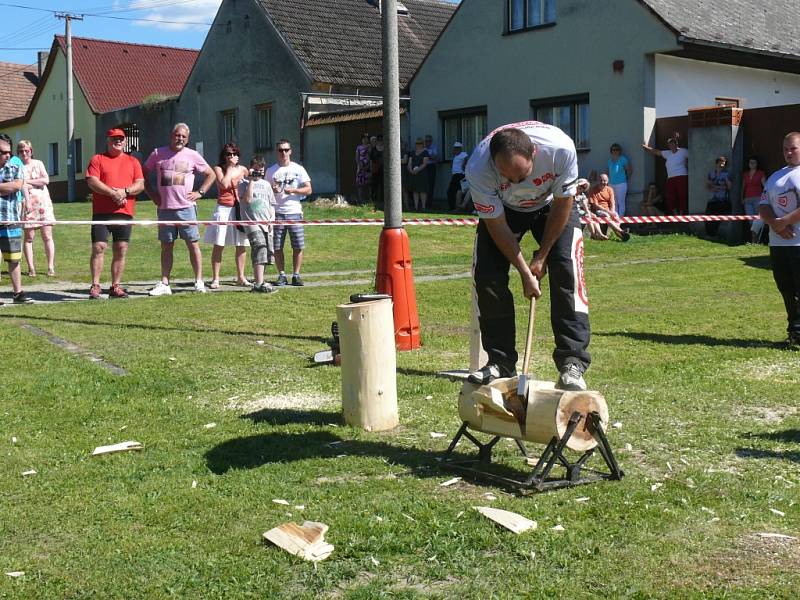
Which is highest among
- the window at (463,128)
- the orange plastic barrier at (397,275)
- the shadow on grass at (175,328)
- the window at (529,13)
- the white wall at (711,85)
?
the window at (529,13)

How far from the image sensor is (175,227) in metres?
13.0

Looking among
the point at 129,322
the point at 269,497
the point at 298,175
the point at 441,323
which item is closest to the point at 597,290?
the point at 441,323

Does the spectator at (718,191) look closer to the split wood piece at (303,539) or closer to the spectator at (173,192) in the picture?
the spectator at (173,192)

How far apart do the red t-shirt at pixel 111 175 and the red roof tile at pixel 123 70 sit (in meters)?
31.6

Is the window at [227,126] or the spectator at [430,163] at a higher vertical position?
the window at [227,126]

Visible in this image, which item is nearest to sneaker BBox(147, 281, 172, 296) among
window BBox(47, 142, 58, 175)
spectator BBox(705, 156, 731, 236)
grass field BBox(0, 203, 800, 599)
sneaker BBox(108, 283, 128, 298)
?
sneaker BBox(108, 283, 128, 298)

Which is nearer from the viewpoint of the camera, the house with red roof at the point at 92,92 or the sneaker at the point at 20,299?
the sneaker at the point at 20,299

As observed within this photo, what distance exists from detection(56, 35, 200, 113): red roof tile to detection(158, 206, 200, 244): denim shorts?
31421 mm

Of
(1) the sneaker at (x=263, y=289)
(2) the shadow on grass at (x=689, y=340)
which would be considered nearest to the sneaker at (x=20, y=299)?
(1) the sneaker at (x=263, y=289)

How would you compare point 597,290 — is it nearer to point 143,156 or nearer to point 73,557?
point 73,557

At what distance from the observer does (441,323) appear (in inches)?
416

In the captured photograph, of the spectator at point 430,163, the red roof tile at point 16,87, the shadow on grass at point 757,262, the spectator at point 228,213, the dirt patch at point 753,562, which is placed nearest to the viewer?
the dirt patch at point 753,562

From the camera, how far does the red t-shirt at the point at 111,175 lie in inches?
485

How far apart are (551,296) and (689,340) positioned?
385 centimetres
